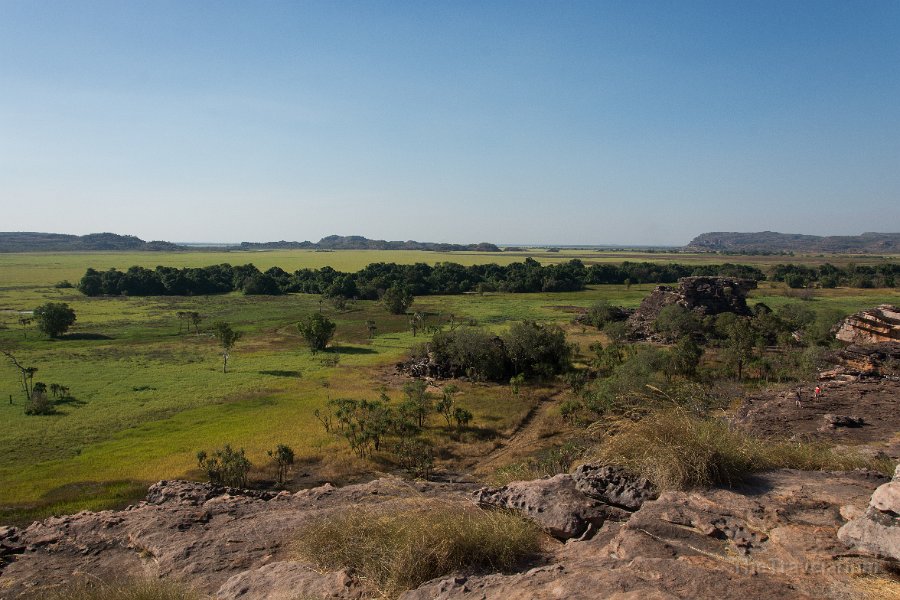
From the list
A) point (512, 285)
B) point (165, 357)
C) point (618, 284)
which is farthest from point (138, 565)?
point (618, 284)

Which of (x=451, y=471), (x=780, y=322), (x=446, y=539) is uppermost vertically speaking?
(x=446, y=539)

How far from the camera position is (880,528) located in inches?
220

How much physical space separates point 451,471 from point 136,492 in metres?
14.6

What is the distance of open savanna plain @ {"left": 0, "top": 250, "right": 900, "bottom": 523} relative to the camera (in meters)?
25.0

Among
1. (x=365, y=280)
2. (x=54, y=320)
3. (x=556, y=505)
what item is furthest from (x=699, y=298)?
(x=54, y=320)

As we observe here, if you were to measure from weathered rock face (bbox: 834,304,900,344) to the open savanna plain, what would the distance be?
19390 millimetres

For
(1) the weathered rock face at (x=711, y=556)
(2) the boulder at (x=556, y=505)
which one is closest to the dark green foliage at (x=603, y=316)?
(2) the boulder at (x=556, y=505)

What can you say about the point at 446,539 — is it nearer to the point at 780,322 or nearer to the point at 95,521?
the point at 95,521

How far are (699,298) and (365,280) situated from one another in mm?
71214

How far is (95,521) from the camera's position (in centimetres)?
1162

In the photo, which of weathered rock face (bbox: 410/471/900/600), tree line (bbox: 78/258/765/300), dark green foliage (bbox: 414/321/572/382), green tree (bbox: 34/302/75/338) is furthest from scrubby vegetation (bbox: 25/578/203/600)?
tree line (bbox: 78/258/765/300)

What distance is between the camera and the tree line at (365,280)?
109 meters

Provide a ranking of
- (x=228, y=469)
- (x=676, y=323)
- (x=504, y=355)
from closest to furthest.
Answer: (x=228, y=469), (x=504, y=355), (x=676, y=323)

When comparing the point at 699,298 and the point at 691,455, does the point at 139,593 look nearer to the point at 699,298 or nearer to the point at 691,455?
the point at 691,455
